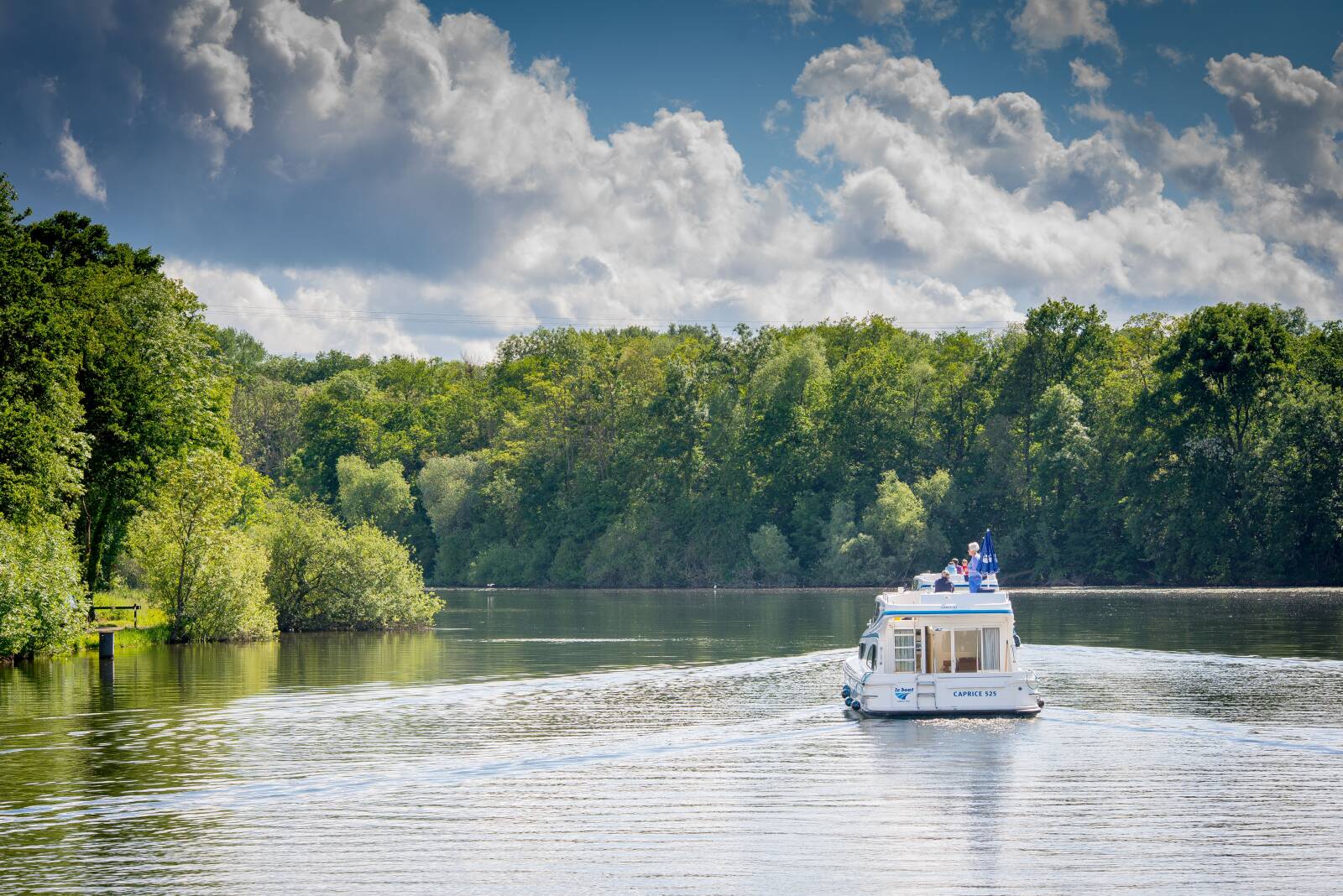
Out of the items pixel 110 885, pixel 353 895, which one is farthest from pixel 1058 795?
pixel 110 885

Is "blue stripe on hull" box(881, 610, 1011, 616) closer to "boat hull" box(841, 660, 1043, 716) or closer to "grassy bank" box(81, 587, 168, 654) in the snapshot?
"boat hull" box(841, 660, 1043, 716)

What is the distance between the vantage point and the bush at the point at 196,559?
2542 inches

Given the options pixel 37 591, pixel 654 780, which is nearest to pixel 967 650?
pixel 654 780

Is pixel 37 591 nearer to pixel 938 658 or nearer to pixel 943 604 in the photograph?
pixel 938 658

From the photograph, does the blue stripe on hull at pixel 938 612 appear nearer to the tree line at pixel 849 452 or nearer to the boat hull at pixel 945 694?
the boat hull at pixel 945 694

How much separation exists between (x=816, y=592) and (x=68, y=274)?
268 feet

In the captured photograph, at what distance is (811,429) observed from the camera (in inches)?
6053

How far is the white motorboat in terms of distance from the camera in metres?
37.6

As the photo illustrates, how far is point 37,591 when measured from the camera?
51.9 meters

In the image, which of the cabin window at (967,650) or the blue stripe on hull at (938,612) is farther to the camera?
the cabin window at (967,650)

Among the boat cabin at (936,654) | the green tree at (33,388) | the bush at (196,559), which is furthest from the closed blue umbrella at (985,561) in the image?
the bush at (196,559)

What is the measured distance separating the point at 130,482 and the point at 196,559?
536 cm

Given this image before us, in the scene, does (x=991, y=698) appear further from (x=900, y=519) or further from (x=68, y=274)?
(x=900, y=519)

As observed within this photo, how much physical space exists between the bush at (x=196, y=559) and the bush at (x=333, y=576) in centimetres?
576
